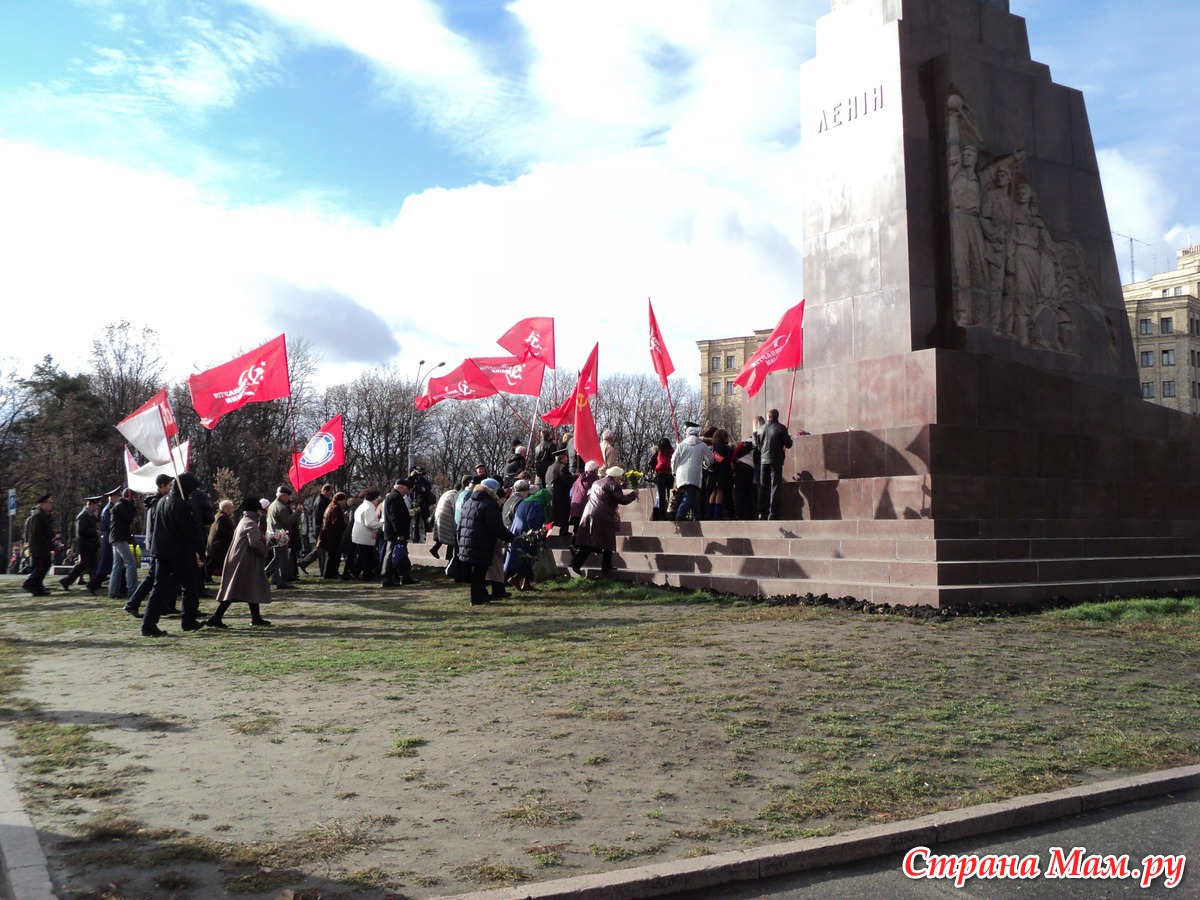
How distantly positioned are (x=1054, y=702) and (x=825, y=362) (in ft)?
35.6

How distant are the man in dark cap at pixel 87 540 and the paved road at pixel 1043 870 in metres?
19.3

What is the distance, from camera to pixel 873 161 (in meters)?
17.7

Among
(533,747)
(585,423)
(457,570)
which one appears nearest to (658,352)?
(585,423)

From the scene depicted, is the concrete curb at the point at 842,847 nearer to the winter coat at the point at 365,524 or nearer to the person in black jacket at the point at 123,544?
the person in black jacket at the point at 123,544

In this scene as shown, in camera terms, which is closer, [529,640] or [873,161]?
[529,640]

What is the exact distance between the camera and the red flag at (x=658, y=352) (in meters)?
20.8

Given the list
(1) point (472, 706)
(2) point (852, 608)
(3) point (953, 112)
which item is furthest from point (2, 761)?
(3) point (953, 112)

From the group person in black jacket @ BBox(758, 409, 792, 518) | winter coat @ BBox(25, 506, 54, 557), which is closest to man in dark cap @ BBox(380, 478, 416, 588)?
person in black jacket @ BBox(758, 409, 792, 518)

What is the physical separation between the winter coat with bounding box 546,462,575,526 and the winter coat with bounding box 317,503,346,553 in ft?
14.4

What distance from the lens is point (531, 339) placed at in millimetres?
23000

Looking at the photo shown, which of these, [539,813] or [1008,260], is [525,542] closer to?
[1008,260]

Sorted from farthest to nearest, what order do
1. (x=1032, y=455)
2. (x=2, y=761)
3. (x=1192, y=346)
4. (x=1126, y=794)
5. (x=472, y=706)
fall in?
1. (x=1192, y=346)
2. (x=1032, y=455)
3. (x=472, y=706)
4. (x=2, y=761)
5. (x=1126, y=794)

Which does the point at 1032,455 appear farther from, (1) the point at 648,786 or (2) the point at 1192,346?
(2) the point at 1192,346

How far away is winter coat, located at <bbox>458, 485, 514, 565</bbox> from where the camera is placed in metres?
14.6
